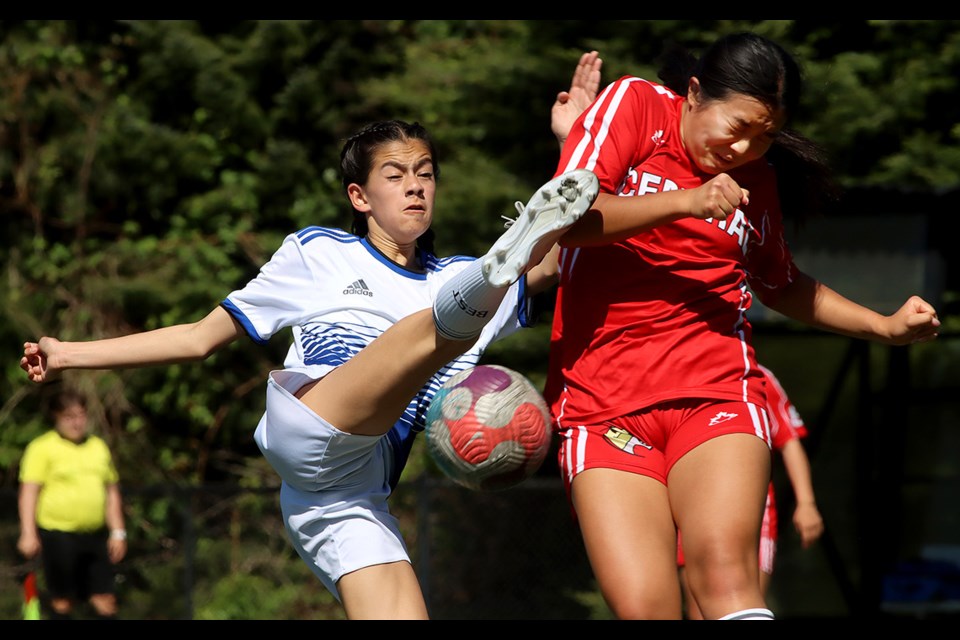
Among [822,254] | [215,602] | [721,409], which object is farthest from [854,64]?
[721,409]

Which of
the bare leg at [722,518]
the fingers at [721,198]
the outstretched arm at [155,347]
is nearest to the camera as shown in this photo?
the fingers at [721,198]

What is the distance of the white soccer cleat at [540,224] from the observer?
2.99m

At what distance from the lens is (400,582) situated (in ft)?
11.6

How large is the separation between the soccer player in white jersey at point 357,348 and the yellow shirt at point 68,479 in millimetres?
4585

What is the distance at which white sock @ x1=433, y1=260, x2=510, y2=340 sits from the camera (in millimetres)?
3076

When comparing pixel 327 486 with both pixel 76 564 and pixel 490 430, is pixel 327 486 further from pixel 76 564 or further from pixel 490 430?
pixel 76 564

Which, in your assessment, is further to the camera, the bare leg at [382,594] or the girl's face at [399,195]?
the girl's face at [399,195]

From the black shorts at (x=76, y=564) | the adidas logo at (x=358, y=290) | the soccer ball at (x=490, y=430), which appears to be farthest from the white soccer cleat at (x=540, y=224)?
the black shorts at (x=76, y=564)

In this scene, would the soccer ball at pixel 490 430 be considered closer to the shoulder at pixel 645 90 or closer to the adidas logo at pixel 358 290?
the adidas logo at pixel 358 290

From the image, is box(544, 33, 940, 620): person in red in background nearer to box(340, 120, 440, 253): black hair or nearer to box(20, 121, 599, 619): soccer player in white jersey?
box(20, 121, 599, 619): soccer player in white jersey

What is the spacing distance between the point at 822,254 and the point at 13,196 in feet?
25.4

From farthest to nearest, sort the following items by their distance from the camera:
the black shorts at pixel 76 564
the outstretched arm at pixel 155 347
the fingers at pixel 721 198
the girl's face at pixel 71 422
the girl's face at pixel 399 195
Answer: the black shorts at pixel 76 564
the girl's face at pixel 71 422
the girl's face at pixel 399 195
the outstretched arm at pixel 155 347
the fingers at pixel 721 198

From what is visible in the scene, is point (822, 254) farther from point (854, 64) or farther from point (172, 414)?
point (172, 414)

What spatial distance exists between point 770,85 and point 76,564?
6.65 meters
